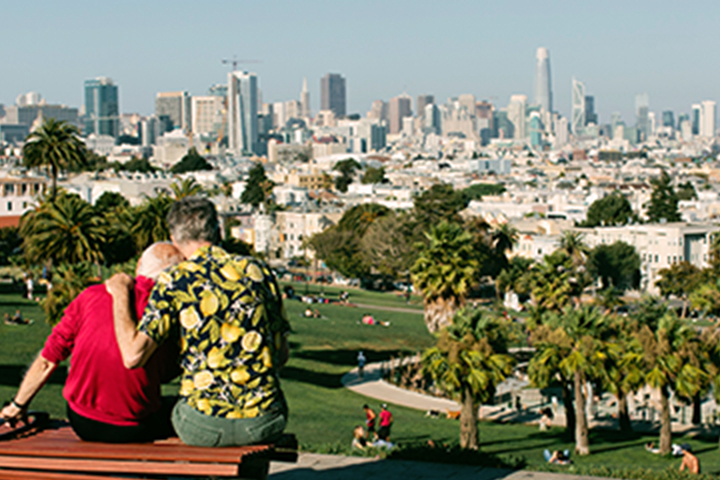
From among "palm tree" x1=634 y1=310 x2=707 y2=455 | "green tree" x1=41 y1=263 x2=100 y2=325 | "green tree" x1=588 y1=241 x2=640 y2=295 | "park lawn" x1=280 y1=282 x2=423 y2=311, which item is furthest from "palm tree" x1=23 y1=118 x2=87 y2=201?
"green tree" x1=588 y1=241 x2=640 y2=295

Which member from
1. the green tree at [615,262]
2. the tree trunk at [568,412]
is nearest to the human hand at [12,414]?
the tree trunk at [568,412]

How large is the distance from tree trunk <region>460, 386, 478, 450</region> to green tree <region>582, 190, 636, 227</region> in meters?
71.3

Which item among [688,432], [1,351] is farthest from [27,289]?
[688,432]

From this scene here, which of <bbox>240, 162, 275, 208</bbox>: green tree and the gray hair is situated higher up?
<bbox>240, 162, 275, 208</bbox>: green tree

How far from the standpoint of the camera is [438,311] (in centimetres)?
3084

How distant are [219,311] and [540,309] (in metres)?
25.9

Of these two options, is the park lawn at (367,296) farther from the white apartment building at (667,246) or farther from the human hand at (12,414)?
the human hand at (12,414)

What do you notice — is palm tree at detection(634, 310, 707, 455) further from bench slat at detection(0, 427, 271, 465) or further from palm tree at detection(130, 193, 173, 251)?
bench slat at detection(0, 427, 271, 465)

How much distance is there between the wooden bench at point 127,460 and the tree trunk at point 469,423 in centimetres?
1584

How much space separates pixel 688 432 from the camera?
2619 cm

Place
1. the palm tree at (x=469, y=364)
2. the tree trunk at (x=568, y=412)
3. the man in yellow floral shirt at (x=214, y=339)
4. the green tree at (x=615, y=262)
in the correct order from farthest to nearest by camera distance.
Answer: the green tree at (x=615, y=262) → the tree trunk at (x=568, y=412) → the palm tree at (x=469, y=364) → the man in yellow floral shirt at (x=214, y=339)

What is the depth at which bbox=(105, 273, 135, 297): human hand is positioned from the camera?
189 inches

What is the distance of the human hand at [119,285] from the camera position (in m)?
4.81

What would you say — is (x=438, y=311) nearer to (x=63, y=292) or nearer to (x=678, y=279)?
(x=63, y=292)
